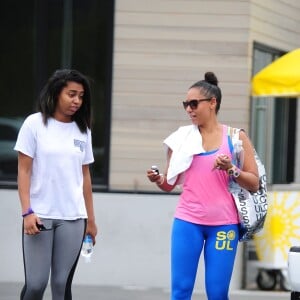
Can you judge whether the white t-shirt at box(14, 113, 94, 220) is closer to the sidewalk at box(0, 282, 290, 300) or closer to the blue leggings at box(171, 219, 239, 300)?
the blue leggings at box(171, 219, 239, 300)

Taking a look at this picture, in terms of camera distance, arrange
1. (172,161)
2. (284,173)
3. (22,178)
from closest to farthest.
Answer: (22,178)
(172,161)
(284,173)

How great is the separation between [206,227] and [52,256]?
938mm

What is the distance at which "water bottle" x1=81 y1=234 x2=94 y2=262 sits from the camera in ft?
19.0

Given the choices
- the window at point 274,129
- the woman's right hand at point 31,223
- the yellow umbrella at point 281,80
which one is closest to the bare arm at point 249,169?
the woman's right hand at point 31,223

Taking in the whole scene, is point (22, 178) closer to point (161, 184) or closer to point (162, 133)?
point (161, 184)

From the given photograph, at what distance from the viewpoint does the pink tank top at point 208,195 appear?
227 inches

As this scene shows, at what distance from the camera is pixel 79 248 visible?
18.5 ft

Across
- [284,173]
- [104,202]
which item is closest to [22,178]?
[104,202]

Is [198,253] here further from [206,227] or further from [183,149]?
[183,149]

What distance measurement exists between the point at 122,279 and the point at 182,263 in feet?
11.0

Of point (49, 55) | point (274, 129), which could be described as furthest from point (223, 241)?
point (274, 129)

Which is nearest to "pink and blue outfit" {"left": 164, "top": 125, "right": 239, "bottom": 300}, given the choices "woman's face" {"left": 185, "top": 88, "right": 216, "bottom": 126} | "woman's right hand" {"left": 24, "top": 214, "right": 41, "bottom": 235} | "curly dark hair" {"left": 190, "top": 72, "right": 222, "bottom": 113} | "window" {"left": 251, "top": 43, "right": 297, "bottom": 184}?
"woman's face" {"left": 185, "top": 88, "right": 216, "bottom": 126}

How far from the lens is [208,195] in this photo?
18.9ft

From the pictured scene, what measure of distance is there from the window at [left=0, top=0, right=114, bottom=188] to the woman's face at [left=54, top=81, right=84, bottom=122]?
11.0ft
